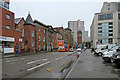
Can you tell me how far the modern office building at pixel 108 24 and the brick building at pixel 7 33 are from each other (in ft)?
179

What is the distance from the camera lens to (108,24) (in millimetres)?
76000

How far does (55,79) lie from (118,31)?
76.3 metres

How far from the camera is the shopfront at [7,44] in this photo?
25484mm

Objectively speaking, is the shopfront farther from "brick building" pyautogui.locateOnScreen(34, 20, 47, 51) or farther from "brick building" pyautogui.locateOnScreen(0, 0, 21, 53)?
"brick building" pyautogui.locateOnScreen(34, 20, 47, 51)

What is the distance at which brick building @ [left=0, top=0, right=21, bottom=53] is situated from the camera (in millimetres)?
25781

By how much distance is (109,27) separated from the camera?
250 feet

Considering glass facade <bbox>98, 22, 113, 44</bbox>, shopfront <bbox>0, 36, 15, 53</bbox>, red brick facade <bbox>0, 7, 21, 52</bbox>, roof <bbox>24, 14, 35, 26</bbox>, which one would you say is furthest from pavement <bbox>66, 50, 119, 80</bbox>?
glass facade <bbox>98, 22, 113, 44</bbox>

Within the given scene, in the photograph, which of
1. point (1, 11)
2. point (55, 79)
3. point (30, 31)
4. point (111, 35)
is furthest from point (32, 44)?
point (111, 35)

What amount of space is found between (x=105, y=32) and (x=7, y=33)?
64.4 metres

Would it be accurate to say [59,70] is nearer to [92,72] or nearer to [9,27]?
[92,72]

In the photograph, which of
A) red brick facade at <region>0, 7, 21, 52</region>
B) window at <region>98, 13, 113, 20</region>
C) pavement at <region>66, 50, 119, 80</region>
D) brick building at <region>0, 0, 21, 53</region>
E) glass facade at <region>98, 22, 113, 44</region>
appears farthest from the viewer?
glass facade at <region>98, 22, 113, 44</region>

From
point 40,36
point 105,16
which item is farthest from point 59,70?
point 105,16

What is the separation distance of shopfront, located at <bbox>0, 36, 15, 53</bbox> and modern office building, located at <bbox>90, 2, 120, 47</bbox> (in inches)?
2199

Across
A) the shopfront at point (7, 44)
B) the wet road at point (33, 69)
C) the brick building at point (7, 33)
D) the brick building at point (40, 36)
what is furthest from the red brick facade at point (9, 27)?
the wet road at point (33, 69)
